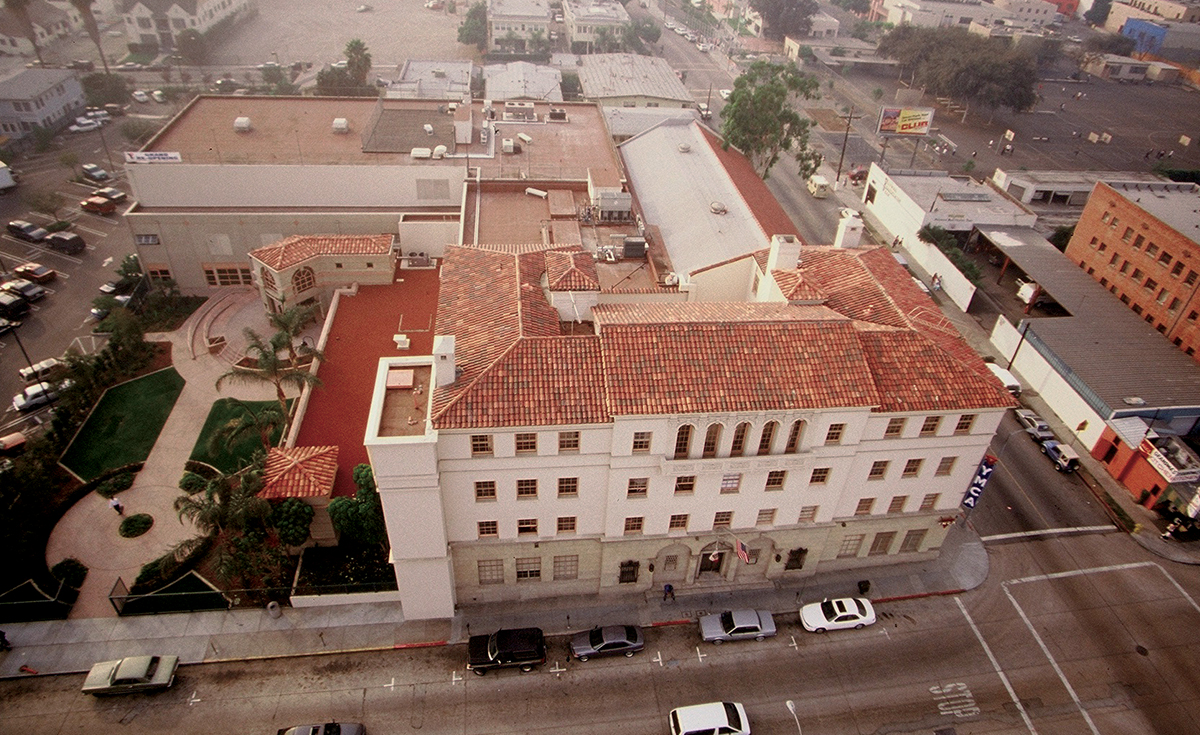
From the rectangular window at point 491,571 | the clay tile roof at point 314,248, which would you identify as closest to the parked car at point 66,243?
the clay tile roof at point 314,248

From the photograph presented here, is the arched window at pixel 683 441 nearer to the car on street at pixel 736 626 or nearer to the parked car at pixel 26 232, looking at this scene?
the car on street at pixel 736 626

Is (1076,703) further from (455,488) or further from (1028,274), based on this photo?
(1028,274)

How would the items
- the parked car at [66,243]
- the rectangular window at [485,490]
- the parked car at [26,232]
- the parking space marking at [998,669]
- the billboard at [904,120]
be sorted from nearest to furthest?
1. the rectangular window at [485,490]
2. the parking space marking at [998,669]
3. the parked car at [66,243]
4. the parked car at [26,232]
5. the billboard at [904,120]

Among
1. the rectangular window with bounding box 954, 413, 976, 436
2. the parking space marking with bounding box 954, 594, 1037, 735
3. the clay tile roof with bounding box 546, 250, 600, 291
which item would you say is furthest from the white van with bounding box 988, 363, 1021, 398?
the clay tile roof with bounding box 546, 250, 600, 291

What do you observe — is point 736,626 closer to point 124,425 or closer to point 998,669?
point 998,669

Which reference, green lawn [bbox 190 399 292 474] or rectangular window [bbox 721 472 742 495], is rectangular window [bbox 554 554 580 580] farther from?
green lawn [bbox 190 399 292 474]

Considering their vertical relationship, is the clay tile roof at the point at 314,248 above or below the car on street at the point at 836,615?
above

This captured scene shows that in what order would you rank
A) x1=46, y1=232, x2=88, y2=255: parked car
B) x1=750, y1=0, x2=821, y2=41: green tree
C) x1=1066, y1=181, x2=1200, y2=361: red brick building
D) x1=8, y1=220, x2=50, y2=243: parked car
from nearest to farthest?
1. x1=1066, y1=181, x2=1200, y2=361: red brick building
2. x1=46, y1=232, x2=88, y2=255: parked car
3. x1=8, y1=220, x2=50, y2=243: parked car
4. x1=750, y1=0, x2=821, y2=41: green tree
